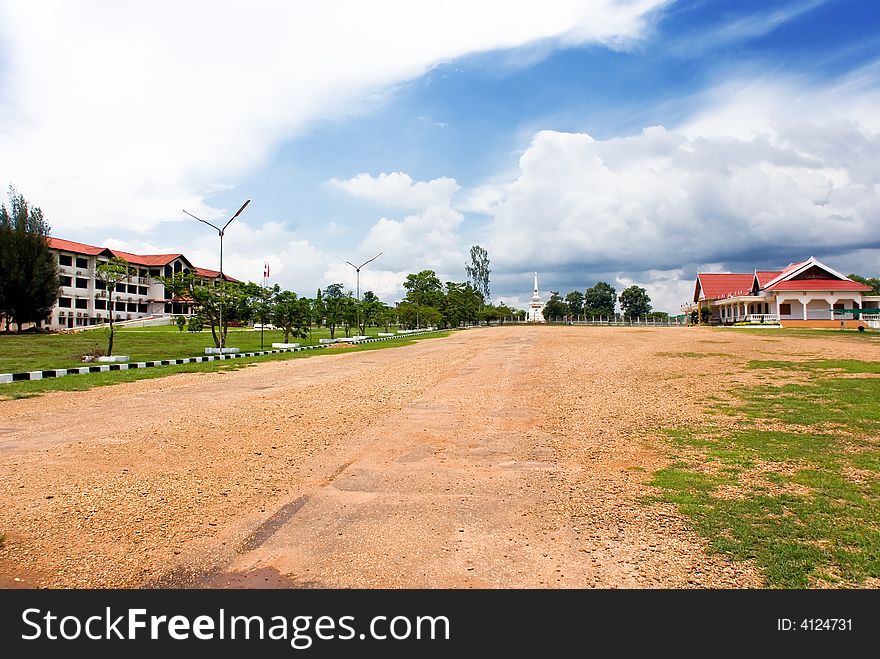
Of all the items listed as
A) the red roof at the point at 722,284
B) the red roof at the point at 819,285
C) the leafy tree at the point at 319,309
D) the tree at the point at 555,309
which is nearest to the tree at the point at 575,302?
the tree at the point at 555,309

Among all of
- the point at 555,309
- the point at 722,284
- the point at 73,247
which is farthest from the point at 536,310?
the point at 73,247

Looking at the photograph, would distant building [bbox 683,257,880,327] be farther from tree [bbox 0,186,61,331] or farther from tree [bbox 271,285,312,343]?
tree [bbox 0,186,61,331]

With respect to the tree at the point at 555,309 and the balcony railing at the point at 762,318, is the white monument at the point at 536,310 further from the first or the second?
the balcony railing at the point at 762,318

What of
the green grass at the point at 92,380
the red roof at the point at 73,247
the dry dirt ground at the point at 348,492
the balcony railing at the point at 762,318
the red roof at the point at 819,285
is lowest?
the dry dirt ground at the point at 348,492

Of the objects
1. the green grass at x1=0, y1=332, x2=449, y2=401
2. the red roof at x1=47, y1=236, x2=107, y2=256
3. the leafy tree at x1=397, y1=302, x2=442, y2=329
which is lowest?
the green grass at x1=0, y1=332, x2=449, y2=401

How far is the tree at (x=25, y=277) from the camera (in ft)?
131

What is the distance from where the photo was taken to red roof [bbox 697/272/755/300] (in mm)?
66812

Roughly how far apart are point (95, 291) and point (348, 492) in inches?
2448

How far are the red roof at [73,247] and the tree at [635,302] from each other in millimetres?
82545

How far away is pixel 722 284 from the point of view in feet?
223

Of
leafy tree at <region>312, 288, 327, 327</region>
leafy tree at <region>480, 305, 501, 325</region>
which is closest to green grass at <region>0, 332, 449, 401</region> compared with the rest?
leafy tree at <region>312, 288, 327, 327</region>

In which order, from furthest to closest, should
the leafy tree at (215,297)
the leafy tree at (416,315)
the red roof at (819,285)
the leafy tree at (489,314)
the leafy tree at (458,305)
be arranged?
the leafy tree at (489,314), the leafy tree at (458,305), the leafy tree at (416,315), the red roof at (819,285), the leafy tree at (215,297)

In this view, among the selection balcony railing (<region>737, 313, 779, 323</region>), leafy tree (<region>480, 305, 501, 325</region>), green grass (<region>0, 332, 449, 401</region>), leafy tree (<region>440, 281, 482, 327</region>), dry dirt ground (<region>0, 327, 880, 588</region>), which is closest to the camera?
dry dirt ground (<region>0, 327, 880, 588</region>)

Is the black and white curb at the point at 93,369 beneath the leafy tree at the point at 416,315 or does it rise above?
beneath
